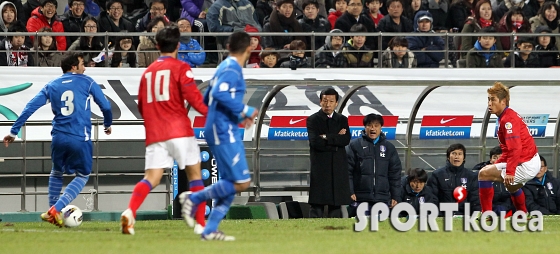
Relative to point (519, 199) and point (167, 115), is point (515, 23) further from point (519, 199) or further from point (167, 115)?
point (167, 115)

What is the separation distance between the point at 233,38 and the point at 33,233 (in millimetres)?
3216

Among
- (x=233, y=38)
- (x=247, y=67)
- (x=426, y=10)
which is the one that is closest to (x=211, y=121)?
(x=233, y=38)

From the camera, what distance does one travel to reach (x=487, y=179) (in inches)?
473

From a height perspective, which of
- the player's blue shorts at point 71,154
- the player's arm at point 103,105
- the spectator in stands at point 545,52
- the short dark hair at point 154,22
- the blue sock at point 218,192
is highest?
the short dark hair at point 154,22

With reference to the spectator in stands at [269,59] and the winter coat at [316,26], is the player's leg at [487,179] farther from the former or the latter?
the winter coat at [316,26]

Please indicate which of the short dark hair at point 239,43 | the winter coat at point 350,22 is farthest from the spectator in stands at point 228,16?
the short dark hair at point 239,43

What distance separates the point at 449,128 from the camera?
1583 centimetres

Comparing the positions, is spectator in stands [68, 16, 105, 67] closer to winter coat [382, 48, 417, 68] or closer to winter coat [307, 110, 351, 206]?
winter coat [307, 110, 351, 206]

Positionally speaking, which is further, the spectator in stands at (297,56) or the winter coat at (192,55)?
the spectator in stands at (297,56)

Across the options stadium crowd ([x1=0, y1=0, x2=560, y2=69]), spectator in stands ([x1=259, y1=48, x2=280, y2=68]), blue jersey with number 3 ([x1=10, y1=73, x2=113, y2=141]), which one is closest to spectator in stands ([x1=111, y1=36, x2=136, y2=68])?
stadium crowd ([x1=0, y1=0, x2=560, y2=69])

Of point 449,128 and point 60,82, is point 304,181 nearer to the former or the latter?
point 449,128

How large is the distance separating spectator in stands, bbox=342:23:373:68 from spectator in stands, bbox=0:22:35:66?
5.37 meters

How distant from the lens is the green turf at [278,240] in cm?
816

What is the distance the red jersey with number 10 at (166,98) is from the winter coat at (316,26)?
9058 millimetres
